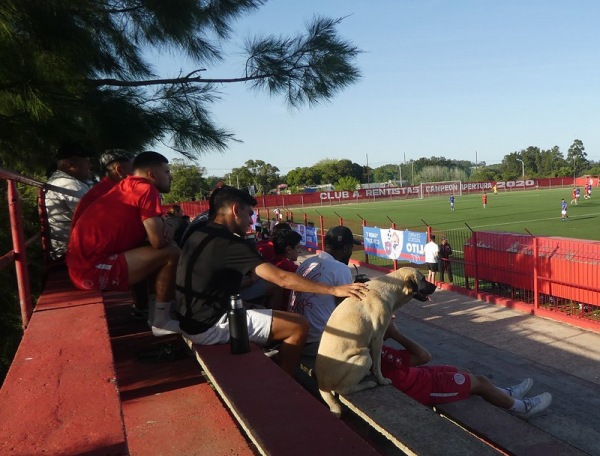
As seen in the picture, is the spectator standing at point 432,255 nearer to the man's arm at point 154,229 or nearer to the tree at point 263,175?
the man's arm at point 154,229

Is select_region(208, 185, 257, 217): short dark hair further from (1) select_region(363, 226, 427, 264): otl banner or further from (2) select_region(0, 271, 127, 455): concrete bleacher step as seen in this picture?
(1) select_region(363, 226, 427, 264): otl banner

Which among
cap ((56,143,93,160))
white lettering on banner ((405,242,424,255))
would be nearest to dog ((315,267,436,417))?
cap ((56,143,93,160))

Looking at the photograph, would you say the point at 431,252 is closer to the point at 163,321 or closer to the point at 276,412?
the point at 163,321

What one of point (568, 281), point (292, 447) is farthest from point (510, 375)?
point (292, 447)

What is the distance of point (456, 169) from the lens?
401 feet

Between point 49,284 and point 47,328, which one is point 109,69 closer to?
point 49,284

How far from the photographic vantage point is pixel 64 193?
13.2 ft

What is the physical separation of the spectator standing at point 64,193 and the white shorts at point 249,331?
1.76m

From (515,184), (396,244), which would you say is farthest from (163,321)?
(515,184)

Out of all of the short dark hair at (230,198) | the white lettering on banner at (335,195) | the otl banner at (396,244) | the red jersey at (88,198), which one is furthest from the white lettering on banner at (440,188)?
the short dark hair at (230,198)

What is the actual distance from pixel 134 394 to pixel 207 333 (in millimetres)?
504

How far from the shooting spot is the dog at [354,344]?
8.91 ft

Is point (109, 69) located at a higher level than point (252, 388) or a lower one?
higher

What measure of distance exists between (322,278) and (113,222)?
1.44 meters
